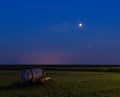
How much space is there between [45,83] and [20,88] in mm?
3694

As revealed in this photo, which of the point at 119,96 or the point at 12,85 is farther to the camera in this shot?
the point at 12,85

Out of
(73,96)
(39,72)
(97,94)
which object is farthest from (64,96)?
(39,72)

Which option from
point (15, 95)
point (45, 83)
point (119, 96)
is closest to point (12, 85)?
point (45, 83)

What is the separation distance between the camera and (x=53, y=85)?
38.4m

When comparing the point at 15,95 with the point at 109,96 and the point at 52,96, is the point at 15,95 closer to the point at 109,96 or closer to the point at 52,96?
the point at 52,96

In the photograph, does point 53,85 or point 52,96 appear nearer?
point 52,96

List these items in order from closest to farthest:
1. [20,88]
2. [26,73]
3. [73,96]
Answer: [73,96], [20,88], [26,73]

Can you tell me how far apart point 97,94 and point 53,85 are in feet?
31.2

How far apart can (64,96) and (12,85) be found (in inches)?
402

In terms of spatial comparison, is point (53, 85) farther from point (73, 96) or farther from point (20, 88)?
point (73, 96)

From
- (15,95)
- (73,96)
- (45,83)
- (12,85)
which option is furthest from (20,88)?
(73,96)

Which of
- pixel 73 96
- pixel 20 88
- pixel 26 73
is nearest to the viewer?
pixel 73 96

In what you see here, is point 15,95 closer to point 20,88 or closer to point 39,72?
point 20,88

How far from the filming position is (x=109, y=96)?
28484 millimetres
